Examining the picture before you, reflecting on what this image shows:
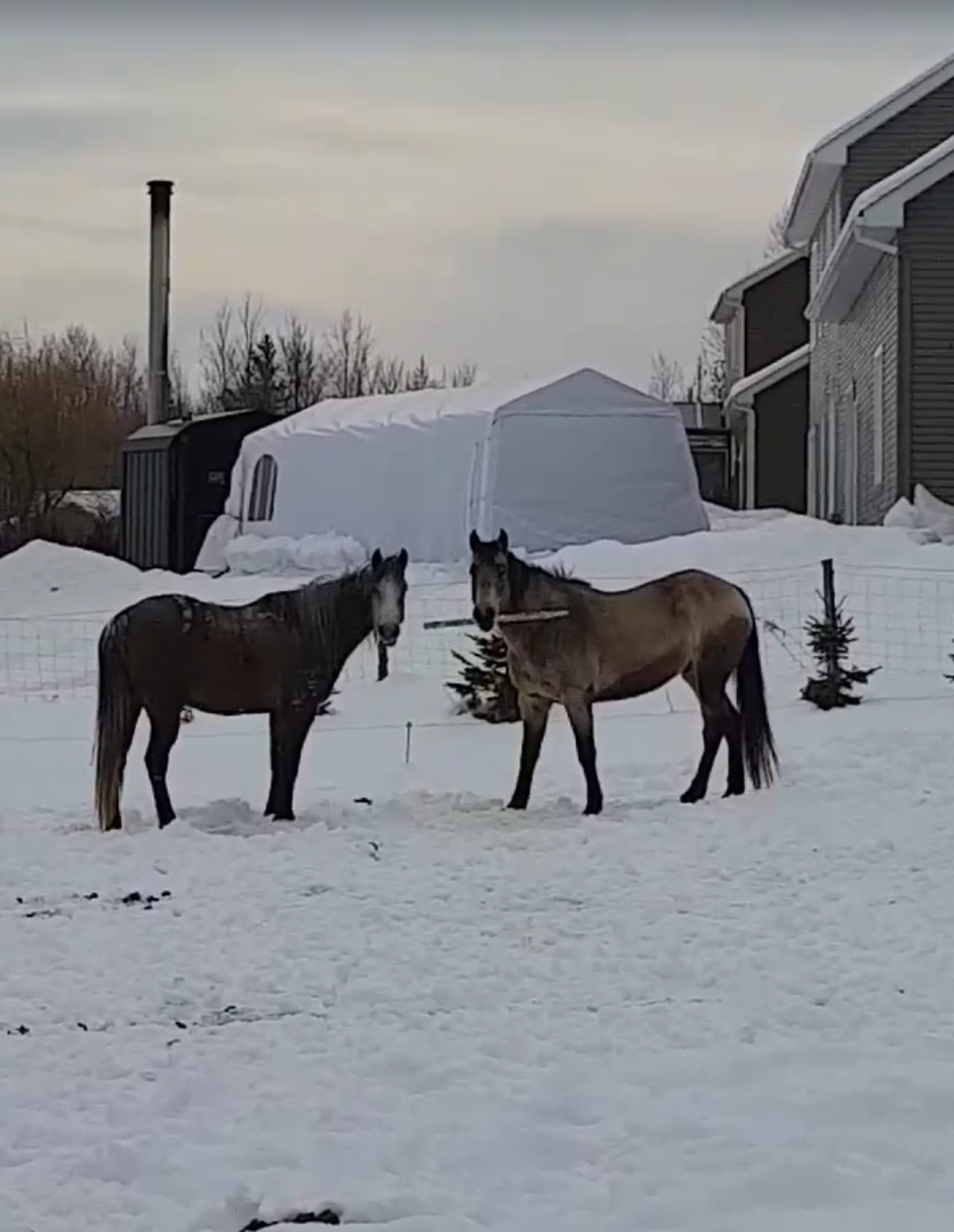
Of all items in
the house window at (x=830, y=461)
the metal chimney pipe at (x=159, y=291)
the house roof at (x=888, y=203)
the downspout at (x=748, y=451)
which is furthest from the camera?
the downspout at (x=748, y=451)

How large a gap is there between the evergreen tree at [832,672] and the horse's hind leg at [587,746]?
9.15 ft

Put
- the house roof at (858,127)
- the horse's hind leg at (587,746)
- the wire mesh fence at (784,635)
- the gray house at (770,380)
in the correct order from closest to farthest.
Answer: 1. the horse's hind leg at (587,746)
2. the wire mesh fence at (784,635)
3. the house roof at (858,127)
4. the gray house at (770,380)

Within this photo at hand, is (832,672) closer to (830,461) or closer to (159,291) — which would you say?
(830,461)

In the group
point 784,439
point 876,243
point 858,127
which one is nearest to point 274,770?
point 876,243

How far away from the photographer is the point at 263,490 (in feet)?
85.1

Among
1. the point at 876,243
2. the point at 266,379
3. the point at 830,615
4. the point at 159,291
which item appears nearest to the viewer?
the point at 830,615

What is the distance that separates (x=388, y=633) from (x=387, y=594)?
0.59 ft

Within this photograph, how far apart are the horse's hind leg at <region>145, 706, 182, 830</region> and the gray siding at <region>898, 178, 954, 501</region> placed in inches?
449

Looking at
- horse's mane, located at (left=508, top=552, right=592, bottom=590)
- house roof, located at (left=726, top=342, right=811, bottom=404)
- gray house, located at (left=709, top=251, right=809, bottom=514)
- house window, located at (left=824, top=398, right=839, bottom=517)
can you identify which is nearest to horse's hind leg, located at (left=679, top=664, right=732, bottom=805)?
horse's mane, located at (left=508, top=552, right=592, bottom=590)

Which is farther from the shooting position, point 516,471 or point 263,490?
point 263,490

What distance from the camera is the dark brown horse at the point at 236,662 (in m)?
8.44

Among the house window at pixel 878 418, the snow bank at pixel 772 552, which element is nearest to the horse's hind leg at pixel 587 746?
the snow bank at pixel 772 552

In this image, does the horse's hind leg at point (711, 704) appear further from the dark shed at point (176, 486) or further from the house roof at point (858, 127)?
the dark shed at point (176, 486)

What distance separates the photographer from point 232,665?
8594 millimetres
